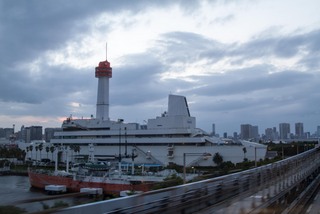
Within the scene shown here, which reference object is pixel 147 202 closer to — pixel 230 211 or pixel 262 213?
pixel 230 211

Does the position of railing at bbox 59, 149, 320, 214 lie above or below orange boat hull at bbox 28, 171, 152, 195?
above

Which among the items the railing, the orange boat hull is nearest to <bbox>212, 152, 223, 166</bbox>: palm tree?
the orange boat hull

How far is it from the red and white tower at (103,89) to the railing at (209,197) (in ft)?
284

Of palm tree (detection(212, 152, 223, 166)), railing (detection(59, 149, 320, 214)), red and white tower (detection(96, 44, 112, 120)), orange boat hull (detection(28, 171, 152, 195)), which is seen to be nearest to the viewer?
railing (detection(59, 149, 320, 214))

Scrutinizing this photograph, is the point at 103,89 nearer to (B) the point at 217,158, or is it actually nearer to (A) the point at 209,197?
(B) the point at 217,158

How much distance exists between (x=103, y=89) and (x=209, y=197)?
310ft

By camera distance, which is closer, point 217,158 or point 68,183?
point 68,183

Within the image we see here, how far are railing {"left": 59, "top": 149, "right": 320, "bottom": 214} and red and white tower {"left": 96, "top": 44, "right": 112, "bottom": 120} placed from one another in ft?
284

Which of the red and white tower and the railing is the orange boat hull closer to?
the railing

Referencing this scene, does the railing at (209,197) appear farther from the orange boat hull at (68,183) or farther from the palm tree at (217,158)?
the palm tree at (217,158)

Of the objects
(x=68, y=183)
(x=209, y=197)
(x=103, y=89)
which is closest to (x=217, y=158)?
(x=68, y=183)

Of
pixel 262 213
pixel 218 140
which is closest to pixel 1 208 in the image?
pixel 262 213

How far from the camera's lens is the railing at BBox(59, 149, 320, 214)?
4.10m

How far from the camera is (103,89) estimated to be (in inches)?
3895
